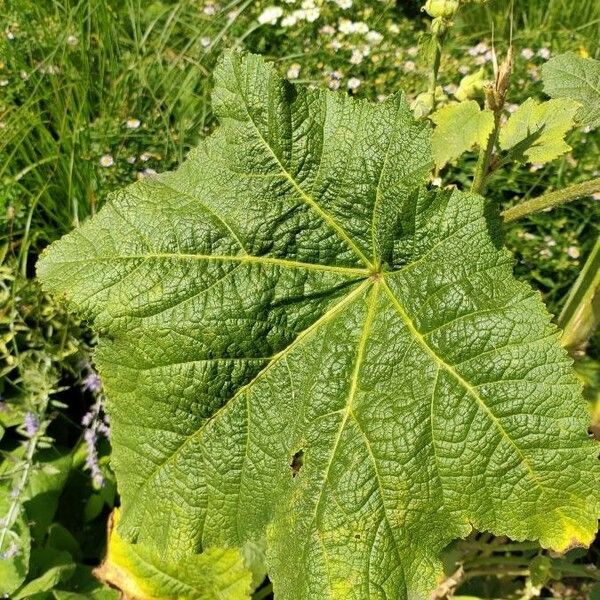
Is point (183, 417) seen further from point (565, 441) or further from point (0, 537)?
point (0, 537)

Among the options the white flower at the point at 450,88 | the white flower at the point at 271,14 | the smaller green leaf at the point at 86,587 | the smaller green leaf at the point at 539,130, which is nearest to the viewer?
the smaller green leaf at the point at 539,130

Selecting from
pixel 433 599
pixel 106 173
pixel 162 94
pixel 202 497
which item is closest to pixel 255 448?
pixel 202 497

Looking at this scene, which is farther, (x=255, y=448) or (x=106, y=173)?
(x=106, y=173)

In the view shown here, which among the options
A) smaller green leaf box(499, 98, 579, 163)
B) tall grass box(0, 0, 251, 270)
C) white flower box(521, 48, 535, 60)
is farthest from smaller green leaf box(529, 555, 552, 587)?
white flower box(521, 48, 535, 60)

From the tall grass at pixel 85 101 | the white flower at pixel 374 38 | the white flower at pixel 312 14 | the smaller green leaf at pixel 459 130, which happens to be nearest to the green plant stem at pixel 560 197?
the smaller green leaf at pixel 459 130

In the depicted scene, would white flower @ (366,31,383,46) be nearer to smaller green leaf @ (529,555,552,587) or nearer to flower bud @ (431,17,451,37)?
flower bud @ (431,17,451,37)

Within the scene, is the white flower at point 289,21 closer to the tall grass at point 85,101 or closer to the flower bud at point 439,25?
the tall grass at point 85,101
